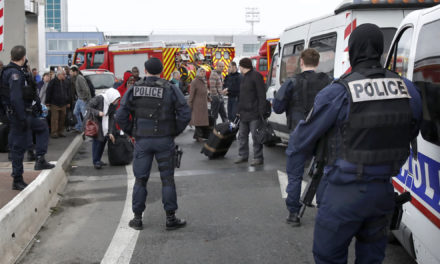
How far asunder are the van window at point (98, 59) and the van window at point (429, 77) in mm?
21161

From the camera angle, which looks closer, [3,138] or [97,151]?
[97,151]

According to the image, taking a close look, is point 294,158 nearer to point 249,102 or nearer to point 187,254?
point 187,254

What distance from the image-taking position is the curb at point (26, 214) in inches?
180

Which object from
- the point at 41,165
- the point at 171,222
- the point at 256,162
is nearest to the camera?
the point at 171,222

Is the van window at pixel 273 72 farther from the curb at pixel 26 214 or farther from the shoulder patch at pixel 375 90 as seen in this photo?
the shoulder patch at pixel 375 90

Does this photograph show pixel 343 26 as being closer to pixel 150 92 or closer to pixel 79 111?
pixel 150 92

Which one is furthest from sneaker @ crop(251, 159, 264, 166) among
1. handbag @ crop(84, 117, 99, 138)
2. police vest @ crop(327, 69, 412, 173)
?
police vest @ crop(327, 69, 412, 173)

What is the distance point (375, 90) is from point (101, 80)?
1396cm

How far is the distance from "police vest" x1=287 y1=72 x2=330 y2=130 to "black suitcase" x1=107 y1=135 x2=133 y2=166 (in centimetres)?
390

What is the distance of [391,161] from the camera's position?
301 centimetres

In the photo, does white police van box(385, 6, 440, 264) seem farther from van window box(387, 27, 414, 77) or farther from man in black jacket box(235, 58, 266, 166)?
man in black jacket box(235, 58, 266, 166)

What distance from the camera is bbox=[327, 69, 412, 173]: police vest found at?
9.67ft

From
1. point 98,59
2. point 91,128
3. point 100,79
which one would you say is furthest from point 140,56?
point 91,128

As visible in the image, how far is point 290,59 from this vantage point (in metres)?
9.77
